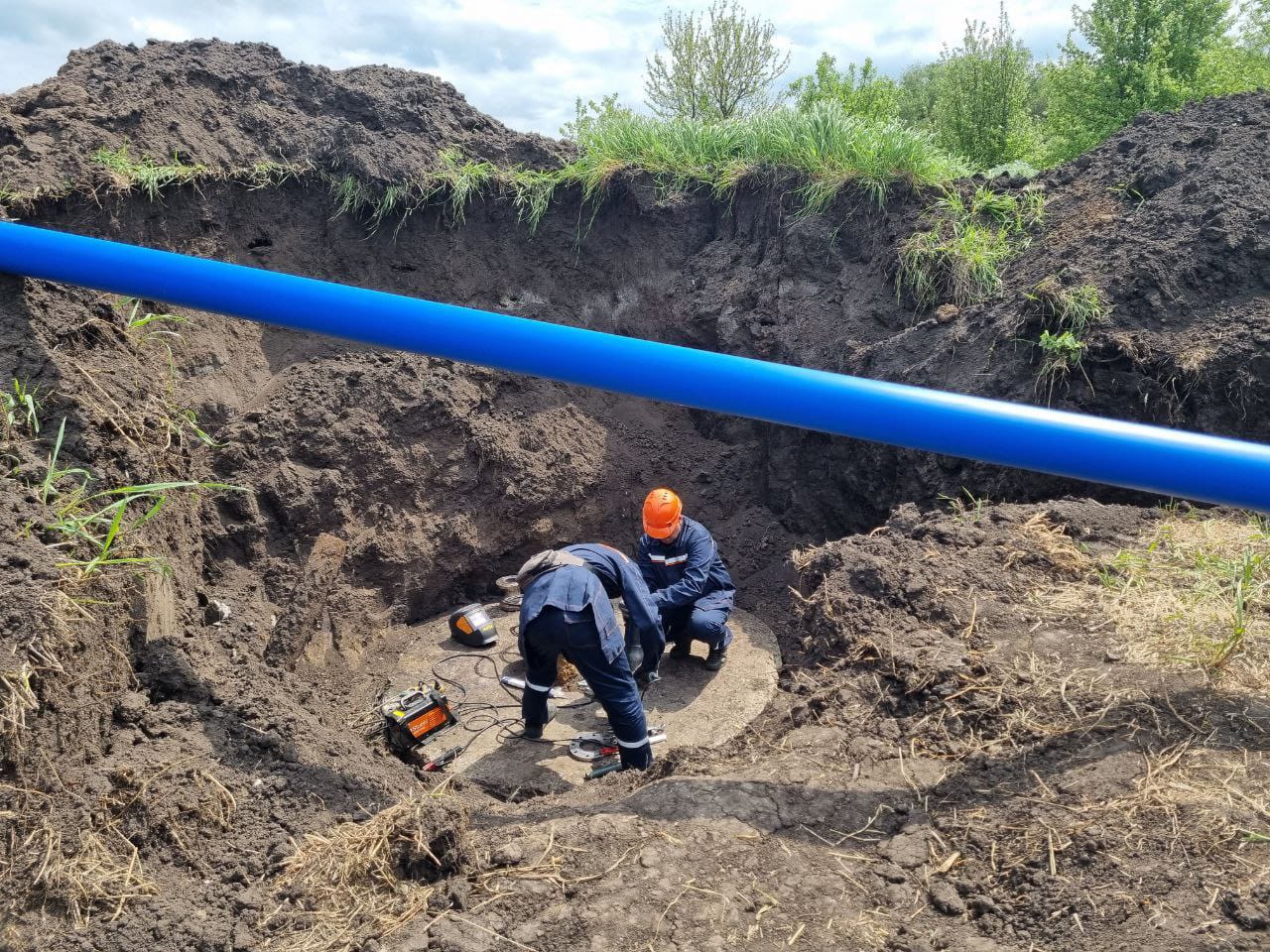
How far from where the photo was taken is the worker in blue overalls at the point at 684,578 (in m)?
5.22

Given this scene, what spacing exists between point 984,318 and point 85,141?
5.91 meters

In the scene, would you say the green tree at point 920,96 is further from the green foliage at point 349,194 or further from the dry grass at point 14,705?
the dry grass at point 14,705

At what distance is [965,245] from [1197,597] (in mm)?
3327

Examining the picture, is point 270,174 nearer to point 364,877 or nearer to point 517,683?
point 517,683

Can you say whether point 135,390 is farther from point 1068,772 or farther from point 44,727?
point 1068,772

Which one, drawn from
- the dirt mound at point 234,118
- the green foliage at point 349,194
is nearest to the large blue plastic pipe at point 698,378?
the dirt mound at point 234,118

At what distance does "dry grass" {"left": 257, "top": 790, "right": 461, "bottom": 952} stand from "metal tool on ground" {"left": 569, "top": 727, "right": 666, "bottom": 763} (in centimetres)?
186

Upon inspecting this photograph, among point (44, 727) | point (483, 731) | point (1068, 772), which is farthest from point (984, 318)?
point (44, 727)

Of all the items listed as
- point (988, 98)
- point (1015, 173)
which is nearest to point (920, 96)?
point (988, 98)

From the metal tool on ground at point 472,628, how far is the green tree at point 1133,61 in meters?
12.4

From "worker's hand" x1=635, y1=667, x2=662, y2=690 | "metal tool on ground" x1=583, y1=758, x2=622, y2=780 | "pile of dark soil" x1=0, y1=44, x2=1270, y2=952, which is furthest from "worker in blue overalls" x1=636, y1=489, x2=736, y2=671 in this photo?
"metal tool on ground" x1=583, y1=758, x2=622, y2=780

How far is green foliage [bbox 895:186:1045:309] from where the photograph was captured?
589 centimetres

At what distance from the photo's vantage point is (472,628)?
222 inches

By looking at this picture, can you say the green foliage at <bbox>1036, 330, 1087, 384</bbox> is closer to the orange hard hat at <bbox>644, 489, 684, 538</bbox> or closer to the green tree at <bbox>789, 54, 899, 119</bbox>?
the orange hard hat at <bbox>644, 489, 684, 538</bbox>
